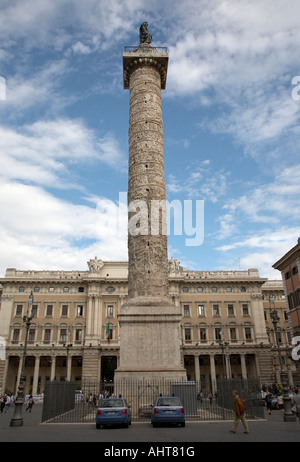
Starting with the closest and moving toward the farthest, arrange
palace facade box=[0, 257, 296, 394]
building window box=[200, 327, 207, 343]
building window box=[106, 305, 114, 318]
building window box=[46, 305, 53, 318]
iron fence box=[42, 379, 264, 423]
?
iron fence box=[42, 379, 264, 423], palace facade box=[0, 257, 296, 394], building window box=[200, 327, 207, 343], building window box=[106, 305, 114, 318], building window box=[46, 305, 53, 318]

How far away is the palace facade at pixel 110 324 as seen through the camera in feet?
142

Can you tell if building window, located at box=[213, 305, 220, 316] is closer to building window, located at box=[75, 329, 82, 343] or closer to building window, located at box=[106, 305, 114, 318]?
building window, located at box=[106, 305, 114, 318]

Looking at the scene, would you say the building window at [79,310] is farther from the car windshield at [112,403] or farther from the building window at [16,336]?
the car windshield at [112,403]

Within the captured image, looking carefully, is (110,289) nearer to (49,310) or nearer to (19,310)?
(49,310)

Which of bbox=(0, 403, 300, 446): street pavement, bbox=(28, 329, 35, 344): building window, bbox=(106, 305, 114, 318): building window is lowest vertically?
bbox=(0, 403, 300, 446): street pavement

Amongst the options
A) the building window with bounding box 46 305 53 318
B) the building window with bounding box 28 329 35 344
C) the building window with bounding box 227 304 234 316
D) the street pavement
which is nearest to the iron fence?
the street pavement

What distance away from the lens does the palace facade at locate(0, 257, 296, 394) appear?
43.2 meters

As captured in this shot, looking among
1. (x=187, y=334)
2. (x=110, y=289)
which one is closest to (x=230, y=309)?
(x=187, y=334)

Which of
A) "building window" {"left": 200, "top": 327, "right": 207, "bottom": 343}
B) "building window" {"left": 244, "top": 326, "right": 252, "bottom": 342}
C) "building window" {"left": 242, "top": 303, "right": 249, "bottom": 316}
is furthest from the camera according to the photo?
"building window" {"left": 242, "top": 303, "right": 249, "bottom": 316}

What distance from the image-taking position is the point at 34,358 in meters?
44.8
